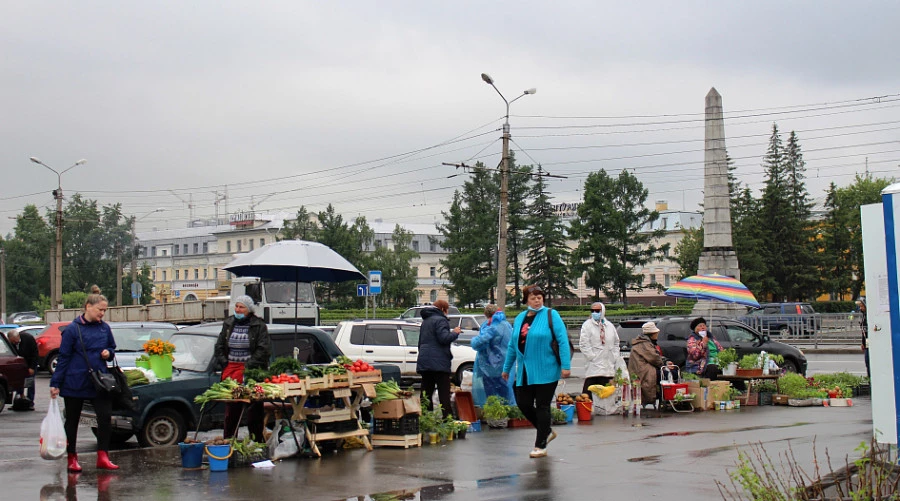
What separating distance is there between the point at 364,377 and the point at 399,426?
77cm

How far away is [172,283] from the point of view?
114438mm

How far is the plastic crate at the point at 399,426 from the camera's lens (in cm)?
1137

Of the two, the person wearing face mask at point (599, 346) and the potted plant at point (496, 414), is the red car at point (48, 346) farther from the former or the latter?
the potted plant at point (496, 414)

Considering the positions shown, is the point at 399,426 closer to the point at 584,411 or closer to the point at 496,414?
the point at 496,414

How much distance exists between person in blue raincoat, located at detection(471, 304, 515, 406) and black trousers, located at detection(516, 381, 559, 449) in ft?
10.7

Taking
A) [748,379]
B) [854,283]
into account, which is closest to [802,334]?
[748,379]

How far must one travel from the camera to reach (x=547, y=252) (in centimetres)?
7162

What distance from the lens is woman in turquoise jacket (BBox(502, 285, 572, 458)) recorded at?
1054 centimetres

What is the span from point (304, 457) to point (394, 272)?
71961 mm

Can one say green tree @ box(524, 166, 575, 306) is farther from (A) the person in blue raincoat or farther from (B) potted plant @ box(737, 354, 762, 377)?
(A) the person in blue raincoat

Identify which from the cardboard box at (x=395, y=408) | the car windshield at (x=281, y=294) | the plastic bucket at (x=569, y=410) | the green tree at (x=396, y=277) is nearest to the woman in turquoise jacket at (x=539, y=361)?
the cardboard box at (x=395, y=408)

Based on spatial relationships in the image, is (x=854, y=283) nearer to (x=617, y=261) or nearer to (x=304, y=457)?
(x=617, y=261)

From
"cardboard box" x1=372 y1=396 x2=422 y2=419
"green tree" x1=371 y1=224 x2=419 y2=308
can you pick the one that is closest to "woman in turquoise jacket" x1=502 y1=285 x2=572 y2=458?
"cardboard box" x1=372 y1=396 x2=422 y2=419

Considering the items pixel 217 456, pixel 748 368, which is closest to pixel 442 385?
pixel 217 456
